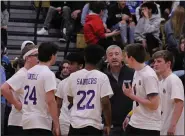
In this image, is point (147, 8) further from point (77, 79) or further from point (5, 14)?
point (77, 79)

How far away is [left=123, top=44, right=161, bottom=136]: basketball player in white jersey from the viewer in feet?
22.1

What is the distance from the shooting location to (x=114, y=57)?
8164 millimetres

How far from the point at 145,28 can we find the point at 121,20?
2.13ft

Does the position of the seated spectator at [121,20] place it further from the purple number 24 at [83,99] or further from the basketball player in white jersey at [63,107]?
the purple number 24 at [83,99]

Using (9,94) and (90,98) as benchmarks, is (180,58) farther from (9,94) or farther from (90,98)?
(9,94)

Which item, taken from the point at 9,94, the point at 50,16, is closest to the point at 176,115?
the point at 9,94

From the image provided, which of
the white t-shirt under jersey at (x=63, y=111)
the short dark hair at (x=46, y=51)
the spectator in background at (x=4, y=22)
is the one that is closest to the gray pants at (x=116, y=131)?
the white t-shirt under jersey at (x=63, y=111)

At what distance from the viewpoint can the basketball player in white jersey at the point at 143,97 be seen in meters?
6.75

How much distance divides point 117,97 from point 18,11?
5.89m

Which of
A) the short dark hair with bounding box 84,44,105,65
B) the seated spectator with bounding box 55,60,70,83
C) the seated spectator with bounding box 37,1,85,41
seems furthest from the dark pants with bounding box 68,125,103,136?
A: the seated spectator with bounding box 37,1,85,41

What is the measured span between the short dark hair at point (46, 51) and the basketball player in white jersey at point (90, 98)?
1.32 ft

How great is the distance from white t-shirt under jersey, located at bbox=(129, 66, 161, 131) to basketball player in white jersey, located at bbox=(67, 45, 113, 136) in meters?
0.34

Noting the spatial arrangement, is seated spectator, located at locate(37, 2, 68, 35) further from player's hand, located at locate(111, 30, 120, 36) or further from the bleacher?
player's hand, located at locate(111, 30, 120, 36)

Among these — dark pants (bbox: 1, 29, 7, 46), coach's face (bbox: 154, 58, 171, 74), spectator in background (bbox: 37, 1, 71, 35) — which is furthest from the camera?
spectator in background (bbox: 37, 1, 71, 35)
